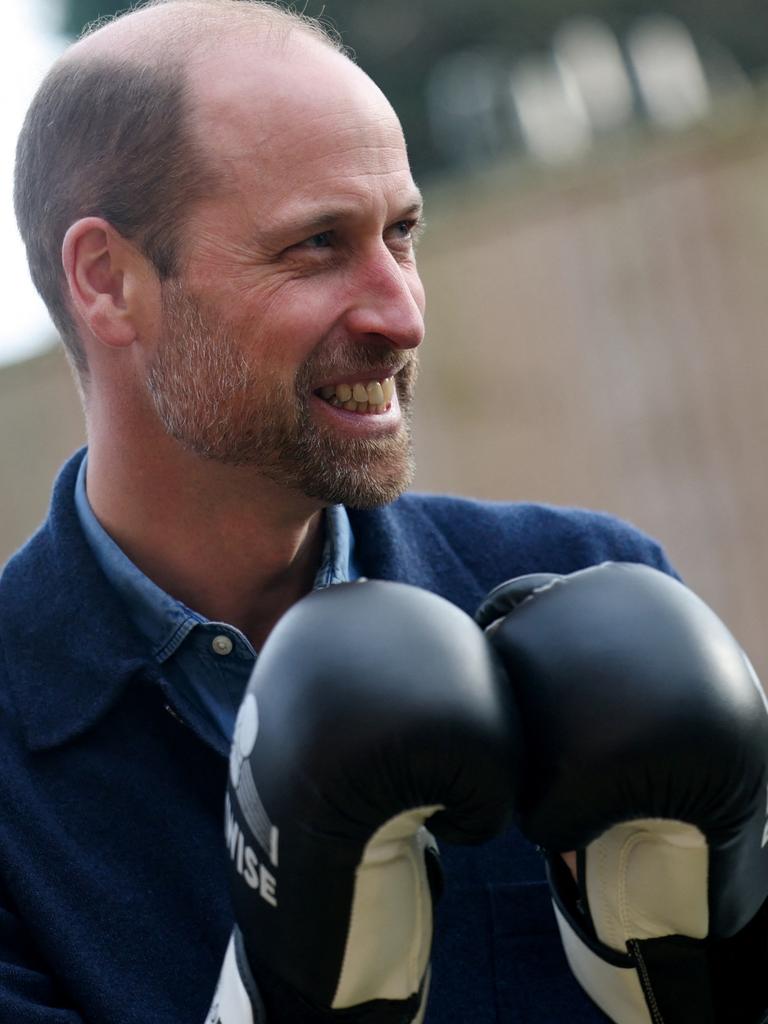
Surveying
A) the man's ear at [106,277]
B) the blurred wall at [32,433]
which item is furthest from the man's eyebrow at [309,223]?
the blurred wall at [32,433]

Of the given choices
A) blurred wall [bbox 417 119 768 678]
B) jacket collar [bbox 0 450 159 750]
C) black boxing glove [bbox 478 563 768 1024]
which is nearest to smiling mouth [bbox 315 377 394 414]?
jacket collar [bbox 0 450 159 750]

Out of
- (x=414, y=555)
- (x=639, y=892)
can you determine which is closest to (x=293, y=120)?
(x=414, y=555)

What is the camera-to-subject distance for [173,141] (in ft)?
7.30

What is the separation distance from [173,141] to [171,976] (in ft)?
3.60

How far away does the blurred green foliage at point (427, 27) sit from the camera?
15469mm

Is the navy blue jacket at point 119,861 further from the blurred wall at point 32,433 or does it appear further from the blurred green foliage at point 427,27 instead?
the blurred green foliage at point 427,27

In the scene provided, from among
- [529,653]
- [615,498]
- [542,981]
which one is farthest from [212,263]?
[615,498]

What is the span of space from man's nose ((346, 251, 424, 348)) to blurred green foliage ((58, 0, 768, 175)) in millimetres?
13491

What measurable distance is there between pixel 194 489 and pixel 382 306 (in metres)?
0.37

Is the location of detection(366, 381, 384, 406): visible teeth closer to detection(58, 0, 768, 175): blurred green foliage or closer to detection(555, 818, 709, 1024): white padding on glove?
detection(555, 818, 709, 1024): white padding on glove

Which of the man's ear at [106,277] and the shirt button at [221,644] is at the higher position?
the man's ear at [106,277]

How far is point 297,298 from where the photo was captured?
2.17 meters

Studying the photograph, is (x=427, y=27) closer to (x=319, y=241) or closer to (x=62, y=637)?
(x=319, y=241)

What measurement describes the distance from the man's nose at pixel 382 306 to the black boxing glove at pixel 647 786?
53cm
